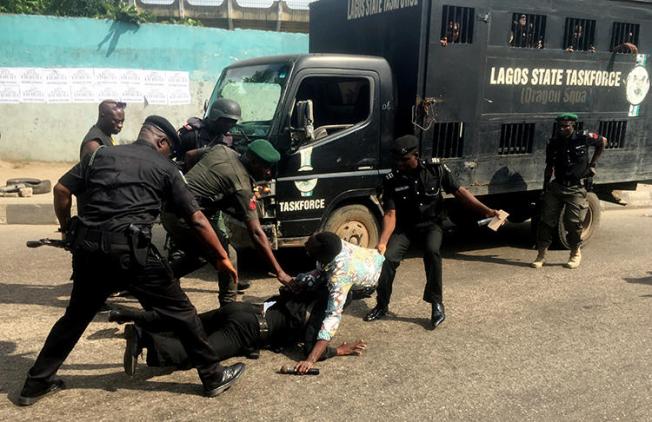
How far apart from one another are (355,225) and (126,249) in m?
2.90

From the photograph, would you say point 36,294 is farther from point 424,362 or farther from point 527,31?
point 527,31

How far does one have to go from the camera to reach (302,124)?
4.86m

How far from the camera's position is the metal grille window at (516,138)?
604 cm

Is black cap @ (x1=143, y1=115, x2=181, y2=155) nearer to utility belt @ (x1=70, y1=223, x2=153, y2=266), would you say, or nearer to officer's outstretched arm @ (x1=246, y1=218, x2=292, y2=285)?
utility belt @ (x1=70, y1=223, x2=153, y2=266)

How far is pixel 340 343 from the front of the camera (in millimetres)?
3994

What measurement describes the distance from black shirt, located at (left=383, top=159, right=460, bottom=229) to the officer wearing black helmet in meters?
1.43

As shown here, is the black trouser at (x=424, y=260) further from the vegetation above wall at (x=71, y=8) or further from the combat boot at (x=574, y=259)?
the vegetation above wall at (x=71, y=8)

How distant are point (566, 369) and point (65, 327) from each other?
305cm

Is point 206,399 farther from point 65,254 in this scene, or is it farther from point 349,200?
point 65,254

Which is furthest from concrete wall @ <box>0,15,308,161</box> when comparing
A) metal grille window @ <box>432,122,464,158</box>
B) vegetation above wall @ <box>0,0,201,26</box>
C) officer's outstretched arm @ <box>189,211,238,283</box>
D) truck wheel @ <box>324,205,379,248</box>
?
officer's outstretched arm @ <box>189,211,238,283</box>

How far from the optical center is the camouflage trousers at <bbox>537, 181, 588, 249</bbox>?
19.5 feet

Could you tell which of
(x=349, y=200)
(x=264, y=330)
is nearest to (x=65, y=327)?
(x=264, y=330)

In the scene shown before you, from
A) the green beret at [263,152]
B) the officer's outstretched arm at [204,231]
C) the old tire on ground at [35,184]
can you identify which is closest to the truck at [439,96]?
the green beret at [263,152]

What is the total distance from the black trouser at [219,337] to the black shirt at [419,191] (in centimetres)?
141
